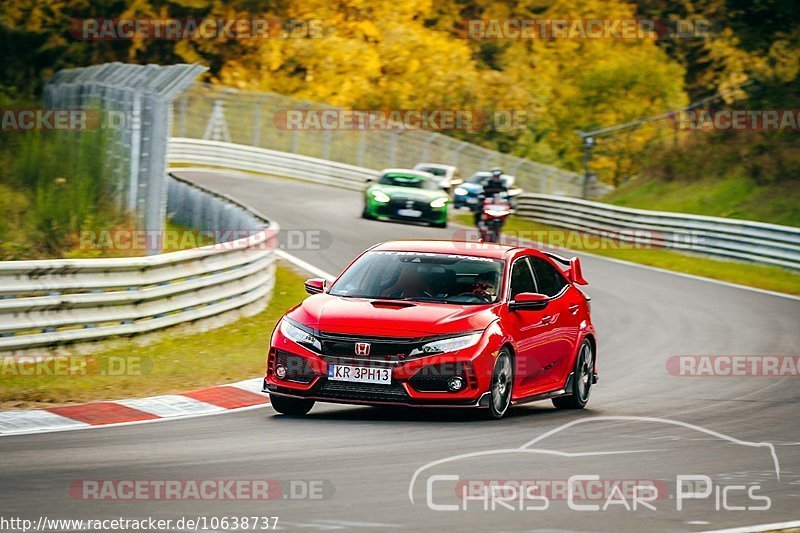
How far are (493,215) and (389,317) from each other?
17.9m

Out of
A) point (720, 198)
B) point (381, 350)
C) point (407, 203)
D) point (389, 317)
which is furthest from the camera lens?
point (720, 198)

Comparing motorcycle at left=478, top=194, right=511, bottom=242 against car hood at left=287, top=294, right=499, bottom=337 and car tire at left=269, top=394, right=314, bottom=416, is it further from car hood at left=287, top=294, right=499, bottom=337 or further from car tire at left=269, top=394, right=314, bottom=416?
car tire at left=269, top=394, right=314, bottom=416

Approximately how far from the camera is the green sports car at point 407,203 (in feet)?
116

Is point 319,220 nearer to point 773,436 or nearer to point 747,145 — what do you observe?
point 747,145

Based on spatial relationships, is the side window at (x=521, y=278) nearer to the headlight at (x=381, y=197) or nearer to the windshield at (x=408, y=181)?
the headlight at (x=381, y=197)

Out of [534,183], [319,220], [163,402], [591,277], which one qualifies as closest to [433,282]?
[163,402]

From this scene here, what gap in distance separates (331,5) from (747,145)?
1241 inches

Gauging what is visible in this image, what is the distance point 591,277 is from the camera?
2677 cm

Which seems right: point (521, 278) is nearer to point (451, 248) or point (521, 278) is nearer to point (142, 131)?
point (451, 248)

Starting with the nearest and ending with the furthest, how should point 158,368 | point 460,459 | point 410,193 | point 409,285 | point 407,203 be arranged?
point 460,459 → point 409,285 → point 158,368 → point 407,203 → point 410,193

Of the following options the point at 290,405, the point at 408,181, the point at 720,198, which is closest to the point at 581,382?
the point at 290,405

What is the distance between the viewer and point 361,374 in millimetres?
10859

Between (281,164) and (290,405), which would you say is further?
(281,164)

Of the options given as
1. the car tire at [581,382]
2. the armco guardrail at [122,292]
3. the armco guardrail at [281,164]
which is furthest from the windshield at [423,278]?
the armco guardrail at [281,164]
